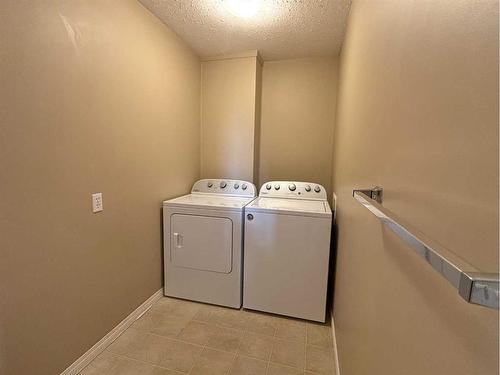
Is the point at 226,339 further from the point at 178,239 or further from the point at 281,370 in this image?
the point at 178,239

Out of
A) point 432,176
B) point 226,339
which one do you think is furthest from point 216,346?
point 432,176

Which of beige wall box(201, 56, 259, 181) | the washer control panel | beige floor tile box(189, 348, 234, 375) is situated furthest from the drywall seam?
beige floor tile box(189, 348, 234, 375)

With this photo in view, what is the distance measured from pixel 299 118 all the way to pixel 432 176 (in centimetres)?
253

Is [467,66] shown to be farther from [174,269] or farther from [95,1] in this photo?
[174,269]

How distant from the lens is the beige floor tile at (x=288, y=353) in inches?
63.2

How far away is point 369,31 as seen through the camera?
3.48ft

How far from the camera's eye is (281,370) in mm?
1545

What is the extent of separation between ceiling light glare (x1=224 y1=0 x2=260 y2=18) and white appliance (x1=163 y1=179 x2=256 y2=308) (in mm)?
1544

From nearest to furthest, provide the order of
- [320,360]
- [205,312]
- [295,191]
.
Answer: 1. [320,360]
2. [205,312]
3. [295,191]

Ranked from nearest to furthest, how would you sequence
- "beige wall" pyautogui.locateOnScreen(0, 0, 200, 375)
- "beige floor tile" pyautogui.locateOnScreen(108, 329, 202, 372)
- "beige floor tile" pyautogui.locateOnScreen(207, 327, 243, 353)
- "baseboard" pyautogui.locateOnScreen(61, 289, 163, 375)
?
"beige wall" pyautogui.locateOnScreen(0, 0, 200, 375), "baseboard" pyautogui.locateOnScreen(61, 289, 163, 375), "beige floor tile" pyautogui.locateOnScreen(108, 329, 202, 372), "beige floor tile" pyautogui.locateOnScreen(207, 327, 243, 353)

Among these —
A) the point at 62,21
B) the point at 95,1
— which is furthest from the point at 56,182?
the point at 95,1

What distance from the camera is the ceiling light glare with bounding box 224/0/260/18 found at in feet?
5.96

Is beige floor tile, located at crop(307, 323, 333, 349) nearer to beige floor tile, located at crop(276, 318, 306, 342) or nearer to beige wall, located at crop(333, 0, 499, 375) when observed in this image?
beige floor tile, located at crop(276, 318, 306, 342)

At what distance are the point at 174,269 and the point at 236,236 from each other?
690 millimetres
